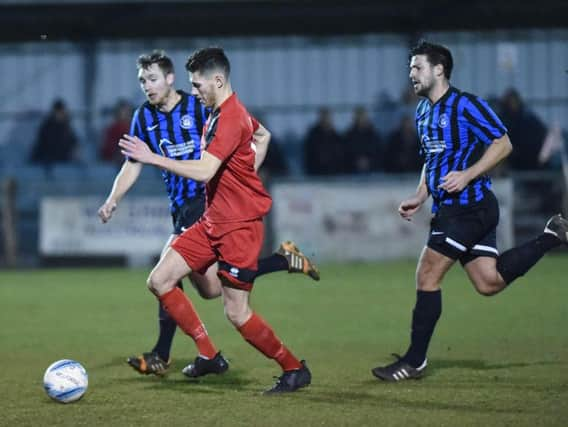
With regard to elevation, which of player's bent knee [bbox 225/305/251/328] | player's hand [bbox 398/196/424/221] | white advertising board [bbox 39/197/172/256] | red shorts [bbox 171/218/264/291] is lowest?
white advertising board [bbox 39/197/172/256]

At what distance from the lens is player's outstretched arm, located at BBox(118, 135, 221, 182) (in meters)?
6.47

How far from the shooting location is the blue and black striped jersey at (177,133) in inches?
319

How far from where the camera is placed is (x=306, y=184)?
16406mm

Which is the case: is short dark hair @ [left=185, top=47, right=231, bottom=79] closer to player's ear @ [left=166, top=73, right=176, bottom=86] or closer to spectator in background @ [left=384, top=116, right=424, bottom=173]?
player's ear @ [left=166, top=73, right=176, bottom=86]

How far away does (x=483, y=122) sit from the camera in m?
7.45

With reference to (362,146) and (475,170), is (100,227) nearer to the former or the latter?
(362,146)

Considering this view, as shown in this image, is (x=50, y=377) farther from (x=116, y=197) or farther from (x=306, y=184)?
(x=306, y=184)

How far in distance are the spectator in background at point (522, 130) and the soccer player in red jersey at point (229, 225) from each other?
10920mm

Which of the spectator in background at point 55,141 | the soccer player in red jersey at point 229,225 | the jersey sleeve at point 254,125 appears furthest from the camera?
the spectator in background at point 55,141

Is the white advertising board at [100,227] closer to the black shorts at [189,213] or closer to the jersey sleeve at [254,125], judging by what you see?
the black shorts at [189,213]

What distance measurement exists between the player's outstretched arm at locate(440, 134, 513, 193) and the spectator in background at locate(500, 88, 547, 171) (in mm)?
10282

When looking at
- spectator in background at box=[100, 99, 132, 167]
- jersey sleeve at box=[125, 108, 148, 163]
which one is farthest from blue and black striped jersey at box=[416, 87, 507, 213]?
spectator in background at box=[100, 99, 132, 167]

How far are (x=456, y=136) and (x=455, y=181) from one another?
357 millimetres

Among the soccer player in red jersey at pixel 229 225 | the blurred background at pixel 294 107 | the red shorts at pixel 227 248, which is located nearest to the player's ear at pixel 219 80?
the soccer player in red jersey at pixel 229 225
